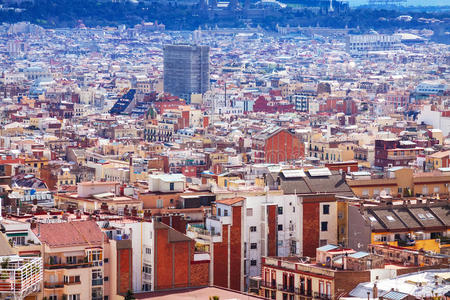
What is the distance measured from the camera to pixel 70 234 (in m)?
30.3

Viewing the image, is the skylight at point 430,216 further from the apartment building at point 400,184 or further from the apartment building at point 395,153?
the apartment building at point 395,153

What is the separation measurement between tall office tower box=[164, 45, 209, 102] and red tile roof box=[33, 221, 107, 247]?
342 feet

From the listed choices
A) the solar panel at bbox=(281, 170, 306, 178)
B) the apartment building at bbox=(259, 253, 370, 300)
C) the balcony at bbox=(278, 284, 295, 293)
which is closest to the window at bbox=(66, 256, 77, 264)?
the apartment building at bbox=(259, 253, 370, 300)

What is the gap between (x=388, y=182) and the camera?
144ft

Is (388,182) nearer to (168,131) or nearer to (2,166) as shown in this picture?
(2,166)

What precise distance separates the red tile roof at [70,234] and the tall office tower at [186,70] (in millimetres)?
104255

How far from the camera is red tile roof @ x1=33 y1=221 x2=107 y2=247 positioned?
30.0m

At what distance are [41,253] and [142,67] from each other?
5903 inches

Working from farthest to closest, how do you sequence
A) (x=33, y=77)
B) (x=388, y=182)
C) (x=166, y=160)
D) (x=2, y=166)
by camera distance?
1. (x=33, y=77)
2. (x=166, y=160)
3. (x=2, y=166)
4. (x=388, y=182)

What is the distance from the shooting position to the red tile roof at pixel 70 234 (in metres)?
30.0

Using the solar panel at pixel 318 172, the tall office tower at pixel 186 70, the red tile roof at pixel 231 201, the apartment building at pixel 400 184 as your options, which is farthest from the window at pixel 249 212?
the tall office tower at pixel 186 70

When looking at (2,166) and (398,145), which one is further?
(398,145)

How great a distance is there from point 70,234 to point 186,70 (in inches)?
4296

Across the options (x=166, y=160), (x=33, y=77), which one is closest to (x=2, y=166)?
(x=166, y=160)
